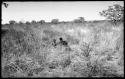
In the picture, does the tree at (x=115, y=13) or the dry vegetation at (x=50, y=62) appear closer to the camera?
the dry vegetation at (x=50, y=62)

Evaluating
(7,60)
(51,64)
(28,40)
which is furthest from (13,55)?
(51,64)

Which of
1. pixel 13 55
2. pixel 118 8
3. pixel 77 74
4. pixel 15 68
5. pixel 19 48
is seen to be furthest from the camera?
pixel 118 8

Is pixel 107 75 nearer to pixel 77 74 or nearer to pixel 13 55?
pixel 77 74

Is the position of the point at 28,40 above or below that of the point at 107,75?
above

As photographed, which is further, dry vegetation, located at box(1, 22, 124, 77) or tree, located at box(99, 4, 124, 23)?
tree, located at box(99, 4, 124, 23)

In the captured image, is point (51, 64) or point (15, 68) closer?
point (15, 68)

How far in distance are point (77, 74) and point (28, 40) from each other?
201cm

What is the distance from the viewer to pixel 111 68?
3.12 metres

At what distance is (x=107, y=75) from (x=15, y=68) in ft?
6.75

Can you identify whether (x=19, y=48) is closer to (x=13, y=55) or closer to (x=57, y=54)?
(x=13, y=55)

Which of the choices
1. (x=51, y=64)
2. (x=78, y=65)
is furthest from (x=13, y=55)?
(x=78, y=65)

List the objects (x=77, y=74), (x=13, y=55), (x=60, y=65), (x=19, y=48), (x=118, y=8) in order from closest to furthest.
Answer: (x=77, y=74), (x=60, y=65), (x=13, y=55), (x=19, y=48), (x=118, y=8)

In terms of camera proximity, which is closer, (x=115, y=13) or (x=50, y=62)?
(x=50, y=62)

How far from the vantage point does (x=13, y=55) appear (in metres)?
3.55
